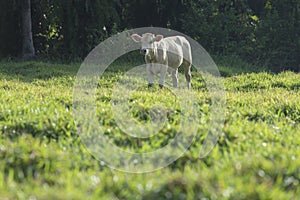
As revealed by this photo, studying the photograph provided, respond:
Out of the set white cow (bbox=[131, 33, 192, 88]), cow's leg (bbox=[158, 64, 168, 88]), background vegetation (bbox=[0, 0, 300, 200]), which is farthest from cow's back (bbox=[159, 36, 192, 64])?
background vegetation (bbox=[0, 0, 300, 200])

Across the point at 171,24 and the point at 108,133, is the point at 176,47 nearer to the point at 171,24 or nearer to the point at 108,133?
the point at 108,133

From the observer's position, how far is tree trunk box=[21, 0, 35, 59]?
19125 millimetres

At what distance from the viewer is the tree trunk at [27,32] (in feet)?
62.7

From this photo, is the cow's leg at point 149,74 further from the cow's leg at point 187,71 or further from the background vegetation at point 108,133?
the cow's leg at point 187,71

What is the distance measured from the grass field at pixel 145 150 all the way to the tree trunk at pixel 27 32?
11163 millimetres

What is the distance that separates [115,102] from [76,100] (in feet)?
1.96

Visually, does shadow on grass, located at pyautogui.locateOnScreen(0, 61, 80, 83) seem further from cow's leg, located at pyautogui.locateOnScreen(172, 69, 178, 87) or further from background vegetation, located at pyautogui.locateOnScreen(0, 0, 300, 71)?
cow's leg, located at pyautogui.locateOnScreen(172, 69, 178, 87)

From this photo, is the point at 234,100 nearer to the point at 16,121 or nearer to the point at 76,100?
the point at 76,100

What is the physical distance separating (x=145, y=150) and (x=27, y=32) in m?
14.9

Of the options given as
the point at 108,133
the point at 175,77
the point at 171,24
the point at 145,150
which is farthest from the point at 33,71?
the point at 145,150

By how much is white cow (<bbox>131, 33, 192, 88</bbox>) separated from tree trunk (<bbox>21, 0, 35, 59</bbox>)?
22.7ft

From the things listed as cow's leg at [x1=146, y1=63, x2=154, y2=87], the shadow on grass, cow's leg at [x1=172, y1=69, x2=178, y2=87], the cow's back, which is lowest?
the shadow on grass

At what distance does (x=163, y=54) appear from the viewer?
42.8 ft

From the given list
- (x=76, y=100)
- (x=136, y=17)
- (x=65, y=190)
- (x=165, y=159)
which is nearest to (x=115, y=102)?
(x=76, y=100)
